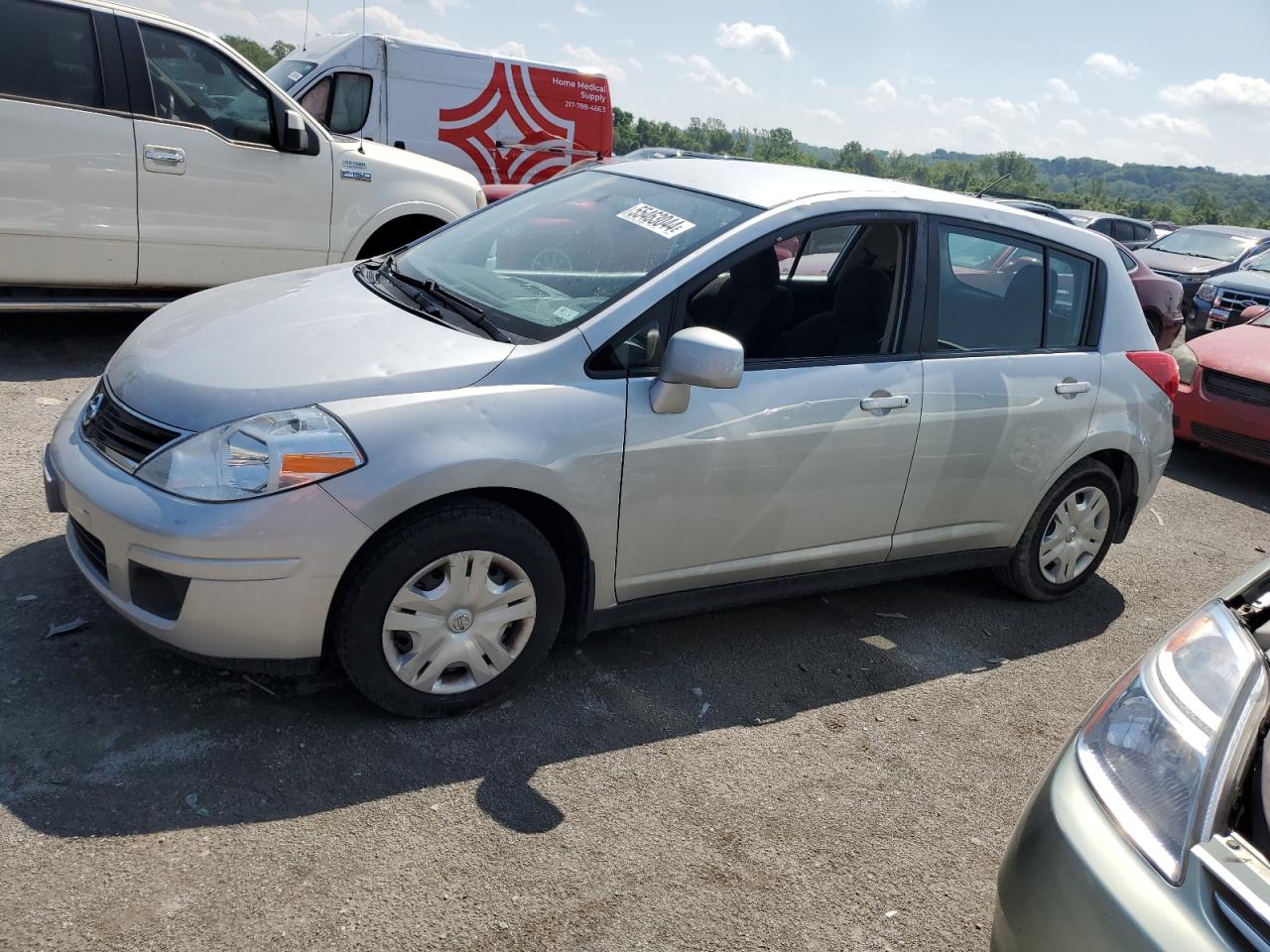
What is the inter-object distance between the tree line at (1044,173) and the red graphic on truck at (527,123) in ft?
28.4

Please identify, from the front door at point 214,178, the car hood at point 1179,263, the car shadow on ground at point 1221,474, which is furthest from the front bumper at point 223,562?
the car hood at point 1179,263

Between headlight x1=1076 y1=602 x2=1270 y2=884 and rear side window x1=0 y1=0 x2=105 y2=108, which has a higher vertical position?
rear side window x1=0 y1=0 x2=105 y2=108

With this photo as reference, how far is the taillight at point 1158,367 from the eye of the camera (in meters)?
4.77

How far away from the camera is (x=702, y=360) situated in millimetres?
3264

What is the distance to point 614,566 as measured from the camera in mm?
3502

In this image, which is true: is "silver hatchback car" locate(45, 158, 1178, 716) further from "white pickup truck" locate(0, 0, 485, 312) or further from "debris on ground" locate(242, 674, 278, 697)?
"white pickup truck" locate(0, 0, 485, 312)

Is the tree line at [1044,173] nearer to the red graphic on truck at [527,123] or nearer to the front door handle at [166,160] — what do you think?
the red graphic on truck at [527,123]

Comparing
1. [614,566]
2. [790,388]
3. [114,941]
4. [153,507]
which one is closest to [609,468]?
[614,566]

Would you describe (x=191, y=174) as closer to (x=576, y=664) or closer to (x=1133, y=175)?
(x=576, y=664)

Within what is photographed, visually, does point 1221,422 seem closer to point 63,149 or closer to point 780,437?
point 780,437

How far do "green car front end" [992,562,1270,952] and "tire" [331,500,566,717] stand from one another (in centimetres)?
163

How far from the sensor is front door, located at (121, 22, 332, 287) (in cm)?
647

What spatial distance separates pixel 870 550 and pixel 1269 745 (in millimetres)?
2161

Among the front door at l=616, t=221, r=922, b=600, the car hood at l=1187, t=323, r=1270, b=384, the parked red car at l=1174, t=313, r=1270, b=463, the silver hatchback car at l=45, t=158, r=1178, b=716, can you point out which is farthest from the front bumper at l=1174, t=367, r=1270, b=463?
the front door at l=616, t=221, r=922, b=600
